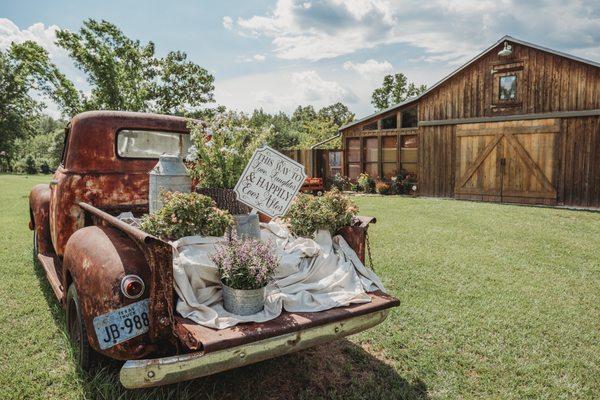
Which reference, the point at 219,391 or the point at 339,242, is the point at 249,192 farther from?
the point at 219,391

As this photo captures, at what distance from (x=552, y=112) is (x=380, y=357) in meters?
12.4

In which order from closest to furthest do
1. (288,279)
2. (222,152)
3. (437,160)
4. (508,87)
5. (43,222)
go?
(288,279) → (222,152) → (43,222) → (508,87) → (437,160)

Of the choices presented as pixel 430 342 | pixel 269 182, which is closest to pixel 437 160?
pixel 430 342

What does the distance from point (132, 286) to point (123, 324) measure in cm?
21

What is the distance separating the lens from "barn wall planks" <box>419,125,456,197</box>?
602 inches

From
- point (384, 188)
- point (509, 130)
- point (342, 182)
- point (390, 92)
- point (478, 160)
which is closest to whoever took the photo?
point (509, 130)

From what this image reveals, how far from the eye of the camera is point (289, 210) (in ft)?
11.9

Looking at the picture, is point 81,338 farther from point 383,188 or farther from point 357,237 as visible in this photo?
point 383,188

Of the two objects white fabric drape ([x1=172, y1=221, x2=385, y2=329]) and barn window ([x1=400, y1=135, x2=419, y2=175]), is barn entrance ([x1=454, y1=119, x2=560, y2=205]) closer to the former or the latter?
barn window ([x1=400, y1=135, x2=419, y2=175])

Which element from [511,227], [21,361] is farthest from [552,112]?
[21,361]

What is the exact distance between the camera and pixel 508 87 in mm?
13992

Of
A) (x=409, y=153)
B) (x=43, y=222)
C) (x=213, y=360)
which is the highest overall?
(x=409, y=153)

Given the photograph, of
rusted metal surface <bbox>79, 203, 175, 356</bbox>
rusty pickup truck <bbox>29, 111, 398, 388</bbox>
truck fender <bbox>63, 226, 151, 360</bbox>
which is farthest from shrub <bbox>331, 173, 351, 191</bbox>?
rusted metal surface <bbox>79, 203, 175, 356</bbox>

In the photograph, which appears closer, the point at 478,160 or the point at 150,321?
the point at 150,321
